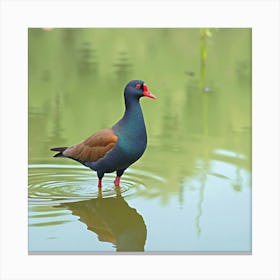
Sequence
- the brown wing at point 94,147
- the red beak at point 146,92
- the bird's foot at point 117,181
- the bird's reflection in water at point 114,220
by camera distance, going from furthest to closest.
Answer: the bird's foot at point 117,181 → the brown wing at point 94,147 → the red beak at point 146,92 → the bird's reflection in water at point 114,220

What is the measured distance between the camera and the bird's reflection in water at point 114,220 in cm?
942

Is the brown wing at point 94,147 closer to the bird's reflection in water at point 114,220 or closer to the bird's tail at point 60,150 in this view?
the bird's tail at point 60,150

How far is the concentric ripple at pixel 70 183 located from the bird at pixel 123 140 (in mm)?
72

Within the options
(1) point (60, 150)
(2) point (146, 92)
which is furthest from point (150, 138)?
(1) point (60, 150)

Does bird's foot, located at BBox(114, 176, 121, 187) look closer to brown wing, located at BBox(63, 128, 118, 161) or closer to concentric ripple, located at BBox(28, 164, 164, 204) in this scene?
concentric ripple, located at BBox(28, 164, 164, 204)

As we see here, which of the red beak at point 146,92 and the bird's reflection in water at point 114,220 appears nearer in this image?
the bird's reflection in water at point 114,220

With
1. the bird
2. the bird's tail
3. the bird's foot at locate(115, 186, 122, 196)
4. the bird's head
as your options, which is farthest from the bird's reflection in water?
the bird's head

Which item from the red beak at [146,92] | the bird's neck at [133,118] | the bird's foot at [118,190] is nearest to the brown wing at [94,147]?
the bird's neck at [133,118]

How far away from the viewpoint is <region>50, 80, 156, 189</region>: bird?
9.73 meters

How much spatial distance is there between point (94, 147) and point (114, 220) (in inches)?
21.2
